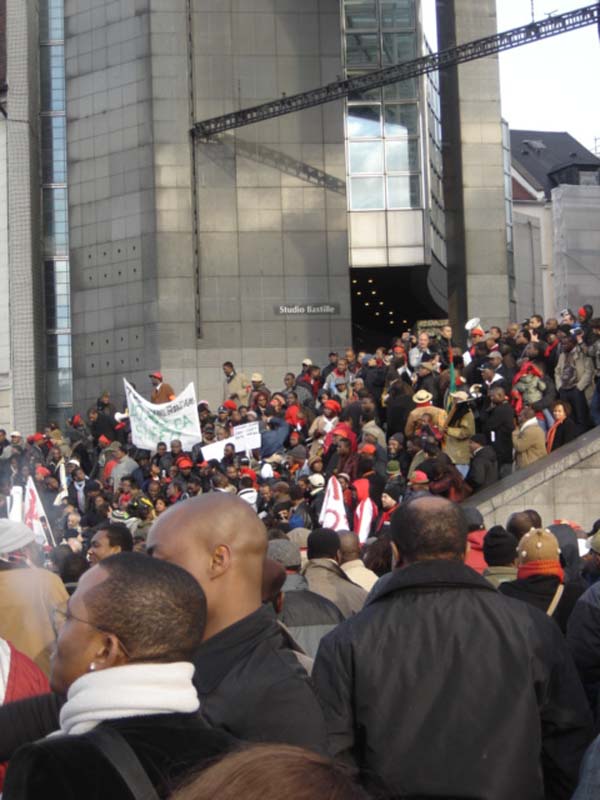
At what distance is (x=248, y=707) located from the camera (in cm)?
365

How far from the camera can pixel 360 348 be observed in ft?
163

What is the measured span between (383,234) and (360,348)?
11.9 meters

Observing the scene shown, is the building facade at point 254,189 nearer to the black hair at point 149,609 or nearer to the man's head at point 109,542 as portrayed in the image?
the man's head at point 109,542

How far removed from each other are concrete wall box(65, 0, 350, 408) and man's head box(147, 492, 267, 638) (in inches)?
1259

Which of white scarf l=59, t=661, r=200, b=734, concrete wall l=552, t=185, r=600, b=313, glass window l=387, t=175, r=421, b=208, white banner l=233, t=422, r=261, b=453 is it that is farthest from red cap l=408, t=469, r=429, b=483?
concrete wall l=552, t=185, r=600, b=313

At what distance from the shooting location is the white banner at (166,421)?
25.7m

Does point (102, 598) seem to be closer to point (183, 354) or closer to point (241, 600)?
point (241, 600)

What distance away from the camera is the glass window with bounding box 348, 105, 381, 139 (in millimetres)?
38125

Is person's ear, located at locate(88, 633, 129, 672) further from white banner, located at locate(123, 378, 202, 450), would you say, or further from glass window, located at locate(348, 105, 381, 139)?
glass window, located at locate(348, 105, 381, 139)

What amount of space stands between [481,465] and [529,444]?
3.40 feet

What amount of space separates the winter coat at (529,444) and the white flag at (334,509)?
274 cm

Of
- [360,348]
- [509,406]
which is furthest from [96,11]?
[509,406]

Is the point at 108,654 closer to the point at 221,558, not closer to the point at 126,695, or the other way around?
the point at 126,695

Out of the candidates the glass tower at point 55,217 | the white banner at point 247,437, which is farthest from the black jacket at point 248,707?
the glass tower at point 55,217
